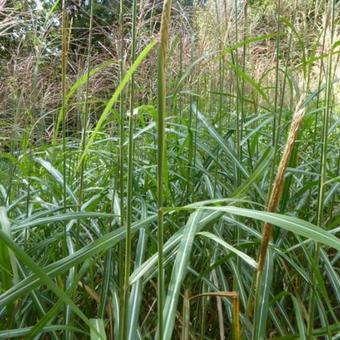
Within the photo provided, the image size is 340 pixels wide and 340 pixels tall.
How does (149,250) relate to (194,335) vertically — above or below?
above

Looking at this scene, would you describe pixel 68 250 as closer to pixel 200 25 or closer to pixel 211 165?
pixel 211 165

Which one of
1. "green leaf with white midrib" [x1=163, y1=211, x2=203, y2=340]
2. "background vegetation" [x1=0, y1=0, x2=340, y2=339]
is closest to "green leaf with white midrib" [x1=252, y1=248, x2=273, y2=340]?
"background vegetation" [x1=0, y1=0, x2=340, y2=339]

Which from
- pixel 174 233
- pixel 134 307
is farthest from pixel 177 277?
Answer: pixel 174 233

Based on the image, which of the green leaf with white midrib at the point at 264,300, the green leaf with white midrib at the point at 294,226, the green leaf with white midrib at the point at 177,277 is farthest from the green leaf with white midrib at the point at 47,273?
the green leaf with white midrib at the point at 264,300

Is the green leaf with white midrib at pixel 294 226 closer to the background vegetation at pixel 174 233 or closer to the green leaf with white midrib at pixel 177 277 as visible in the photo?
the background vegetation at pixel 174 233

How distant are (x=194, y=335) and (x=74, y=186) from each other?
2.96 feet

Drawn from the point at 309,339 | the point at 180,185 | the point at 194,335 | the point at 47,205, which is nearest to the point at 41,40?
the point at 47,205

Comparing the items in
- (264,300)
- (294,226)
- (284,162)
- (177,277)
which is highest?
(284,162)

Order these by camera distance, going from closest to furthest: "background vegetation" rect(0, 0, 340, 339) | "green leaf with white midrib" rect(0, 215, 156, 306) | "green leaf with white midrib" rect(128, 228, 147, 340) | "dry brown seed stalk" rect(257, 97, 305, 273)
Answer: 1. "dry brown seed stalk" rect(257, 97, 305, 273)
2. "background vegetation" rect(0, 0, 340, 339)
3. "green leaf with white midrib" rect(0, 215, 156, 306)
4. "green leaf with white midrib" rect(128, 228, 147, 340)

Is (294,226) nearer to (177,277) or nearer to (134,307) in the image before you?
(177,277)

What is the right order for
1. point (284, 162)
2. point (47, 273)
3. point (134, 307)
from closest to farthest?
point (284, 162) < point (47, 273) < point (134, 307)

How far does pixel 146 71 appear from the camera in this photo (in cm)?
267

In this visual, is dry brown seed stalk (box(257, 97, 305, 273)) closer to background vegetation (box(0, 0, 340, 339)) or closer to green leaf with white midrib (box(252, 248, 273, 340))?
background vegetation (box(0, 0, 340, 339))

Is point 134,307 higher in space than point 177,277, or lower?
lower
